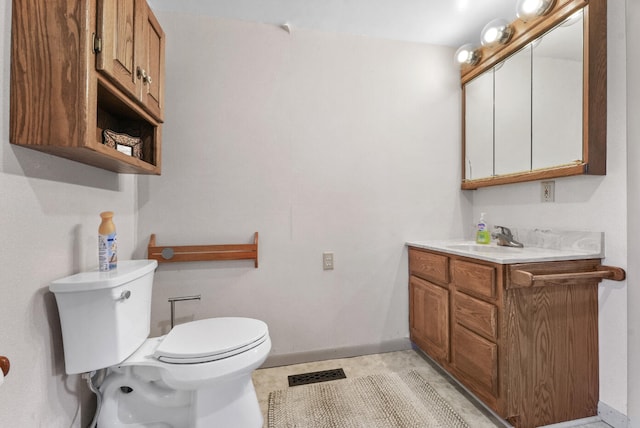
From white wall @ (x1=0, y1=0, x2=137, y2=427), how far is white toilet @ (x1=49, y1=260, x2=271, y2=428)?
0.07 metres

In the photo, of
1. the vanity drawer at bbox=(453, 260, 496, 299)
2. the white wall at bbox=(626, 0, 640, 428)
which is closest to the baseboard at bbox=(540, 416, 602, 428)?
the white wall at bbox=(626, 0, 640, 428)

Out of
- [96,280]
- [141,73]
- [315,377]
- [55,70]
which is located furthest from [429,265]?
[55,70]

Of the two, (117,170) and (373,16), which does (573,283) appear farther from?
(117,170)

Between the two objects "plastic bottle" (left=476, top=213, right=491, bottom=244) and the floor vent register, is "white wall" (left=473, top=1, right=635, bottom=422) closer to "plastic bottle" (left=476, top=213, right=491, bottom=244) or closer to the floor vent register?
"plastic bottle" (left=476, top=213, right=491, bottom=244)

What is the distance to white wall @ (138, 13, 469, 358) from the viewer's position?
1755 millimetres

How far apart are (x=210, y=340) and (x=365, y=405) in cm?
87

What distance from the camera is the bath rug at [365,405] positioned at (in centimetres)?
135

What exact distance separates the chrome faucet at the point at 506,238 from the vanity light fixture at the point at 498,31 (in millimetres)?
1147

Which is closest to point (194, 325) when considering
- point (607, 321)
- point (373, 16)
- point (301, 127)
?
point (301, 127)

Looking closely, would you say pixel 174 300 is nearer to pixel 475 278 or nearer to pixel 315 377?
pixel 315 377

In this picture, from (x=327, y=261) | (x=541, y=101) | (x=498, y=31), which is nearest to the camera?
(x=541, y=101)

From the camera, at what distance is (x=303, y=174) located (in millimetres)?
1902

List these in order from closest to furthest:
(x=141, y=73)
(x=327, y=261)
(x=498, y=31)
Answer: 1. (x=141, y=73)
2. (x=498, y=31)
3. (x=327, y=261)

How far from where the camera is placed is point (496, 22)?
1708mm
